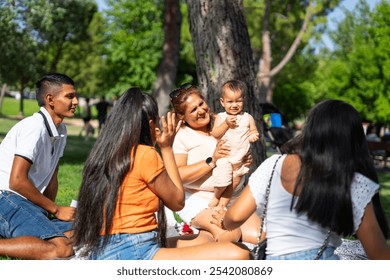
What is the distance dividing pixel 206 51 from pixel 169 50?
1424cm

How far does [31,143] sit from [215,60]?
10.6ft

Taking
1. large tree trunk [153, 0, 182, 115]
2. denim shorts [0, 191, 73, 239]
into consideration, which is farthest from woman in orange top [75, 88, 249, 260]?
large tree trunk [153, 0, 182, 115]

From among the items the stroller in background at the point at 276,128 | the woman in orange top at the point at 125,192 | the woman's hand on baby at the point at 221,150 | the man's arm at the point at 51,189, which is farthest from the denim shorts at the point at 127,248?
the stroller in background at the point at 276,128

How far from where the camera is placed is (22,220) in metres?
5.33

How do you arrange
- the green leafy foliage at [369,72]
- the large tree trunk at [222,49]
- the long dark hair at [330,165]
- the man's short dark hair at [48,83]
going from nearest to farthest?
the long dark hair at [330,165] → the man's short dark hair at [48,83] → the large tree trunk at [222,49] → the green leafy foliage at [369,72]

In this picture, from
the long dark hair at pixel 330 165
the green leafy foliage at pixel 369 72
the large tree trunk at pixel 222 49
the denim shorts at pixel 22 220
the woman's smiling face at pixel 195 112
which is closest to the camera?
the long dark hair at pixel 330 165

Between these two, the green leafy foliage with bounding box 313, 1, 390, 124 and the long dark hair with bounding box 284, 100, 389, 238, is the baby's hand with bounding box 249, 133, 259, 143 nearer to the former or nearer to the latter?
the long dark hair with bounding box 284, 100, 389, 238

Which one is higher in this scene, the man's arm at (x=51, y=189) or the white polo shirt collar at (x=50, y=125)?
the white polo shirt collar at (x=50, y=125)

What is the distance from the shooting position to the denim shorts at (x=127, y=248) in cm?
408

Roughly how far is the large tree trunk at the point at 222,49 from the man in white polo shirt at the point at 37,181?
8.30ft

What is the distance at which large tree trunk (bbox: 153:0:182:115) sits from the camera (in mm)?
21219

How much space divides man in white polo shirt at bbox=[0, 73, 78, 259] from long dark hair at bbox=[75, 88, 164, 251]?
99cm

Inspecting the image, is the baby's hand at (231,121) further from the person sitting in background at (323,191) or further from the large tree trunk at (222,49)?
the person sitting in background at (323,191)

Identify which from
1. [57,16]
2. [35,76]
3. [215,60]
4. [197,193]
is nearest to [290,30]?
[35,76]
